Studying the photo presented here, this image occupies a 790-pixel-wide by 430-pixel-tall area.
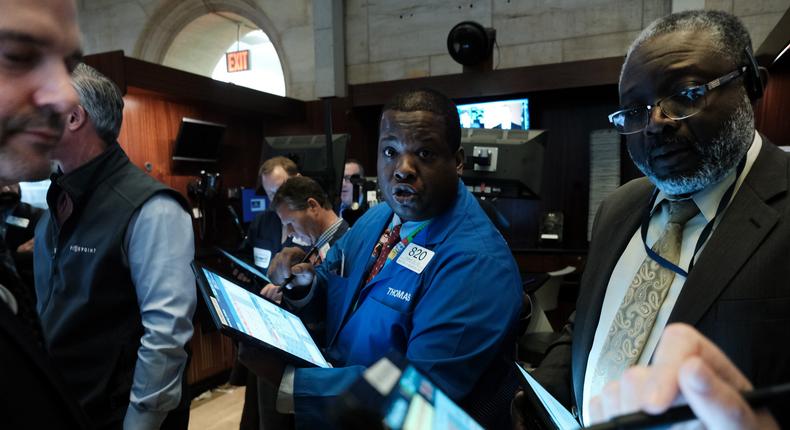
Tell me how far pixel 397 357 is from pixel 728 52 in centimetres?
100

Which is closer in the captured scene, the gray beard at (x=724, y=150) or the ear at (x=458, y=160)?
the gray beard at (x=724, y=150)

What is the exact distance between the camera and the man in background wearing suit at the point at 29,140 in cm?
57

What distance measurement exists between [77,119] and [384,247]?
1.01 m

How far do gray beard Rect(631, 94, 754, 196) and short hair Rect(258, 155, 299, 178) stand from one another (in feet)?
8.32

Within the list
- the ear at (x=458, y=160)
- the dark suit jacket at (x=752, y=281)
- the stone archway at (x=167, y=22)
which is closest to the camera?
the dark suit jacket at (x=752, y=281)

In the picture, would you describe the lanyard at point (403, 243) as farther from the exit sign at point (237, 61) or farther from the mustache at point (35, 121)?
the exit sign at point (237, 61)

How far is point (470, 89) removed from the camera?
4824 millimetres

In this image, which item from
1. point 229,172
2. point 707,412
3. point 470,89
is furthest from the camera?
point 229,172

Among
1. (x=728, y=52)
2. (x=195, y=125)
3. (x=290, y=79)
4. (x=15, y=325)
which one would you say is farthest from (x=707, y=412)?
(x=290, y=79)

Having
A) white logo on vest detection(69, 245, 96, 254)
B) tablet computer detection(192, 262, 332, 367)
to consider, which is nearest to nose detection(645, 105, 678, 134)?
tablet computer detection(192, 262, 332, 367)

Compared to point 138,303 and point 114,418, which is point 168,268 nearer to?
point 138,303

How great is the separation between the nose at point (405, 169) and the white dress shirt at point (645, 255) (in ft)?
1.94

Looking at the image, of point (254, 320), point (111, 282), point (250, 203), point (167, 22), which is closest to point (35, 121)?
point (254, 320)

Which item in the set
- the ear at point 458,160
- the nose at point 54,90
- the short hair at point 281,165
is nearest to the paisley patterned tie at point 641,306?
the ear at point 458,160
